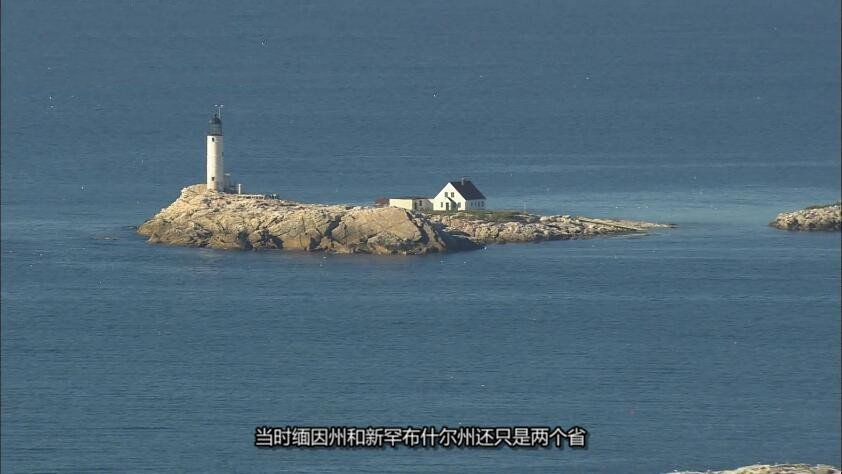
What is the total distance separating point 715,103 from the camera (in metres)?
192

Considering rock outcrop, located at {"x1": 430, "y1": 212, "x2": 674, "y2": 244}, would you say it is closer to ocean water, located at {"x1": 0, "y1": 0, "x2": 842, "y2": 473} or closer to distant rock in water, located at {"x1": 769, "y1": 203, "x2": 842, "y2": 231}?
ocean water, located at {"x1": 0, "y1": 0, "x2": 842, "y2": 473}

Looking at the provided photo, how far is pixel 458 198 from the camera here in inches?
4427

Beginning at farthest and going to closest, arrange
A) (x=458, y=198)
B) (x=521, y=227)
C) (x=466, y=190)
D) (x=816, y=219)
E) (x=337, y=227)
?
1. (x=466, y=190)
2. (x=458, y=198)
3. (x=816, y=219)
4. (x=521, y=227)
5. (x=337, y=227)

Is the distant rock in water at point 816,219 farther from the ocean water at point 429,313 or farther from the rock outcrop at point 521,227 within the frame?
Answer: the rock outcrop at point 521,227

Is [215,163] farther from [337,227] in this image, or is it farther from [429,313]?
[429,313]

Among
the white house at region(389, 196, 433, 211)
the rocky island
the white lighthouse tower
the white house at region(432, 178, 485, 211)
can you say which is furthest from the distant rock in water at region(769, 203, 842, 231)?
the white lighthouse tower

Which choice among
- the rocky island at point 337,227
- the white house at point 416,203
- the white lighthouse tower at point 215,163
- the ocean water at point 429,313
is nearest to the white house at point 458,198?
the white house at point 416,203

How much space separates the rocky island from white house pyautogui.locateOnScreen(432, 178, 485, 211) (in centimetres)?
125

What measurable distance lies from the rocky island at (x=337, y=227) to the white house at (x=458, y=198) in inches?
49.4

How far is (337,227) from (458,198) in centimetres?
964

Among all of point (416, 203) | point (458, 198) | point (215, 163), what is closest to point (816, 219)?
point (458, 198)

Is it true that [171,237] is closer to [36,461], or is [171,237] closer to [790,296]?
[790,296]

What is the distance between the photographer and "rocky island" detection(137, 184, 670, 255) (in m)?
104

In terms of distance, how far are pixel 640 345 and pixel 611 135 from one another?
8666 cm
